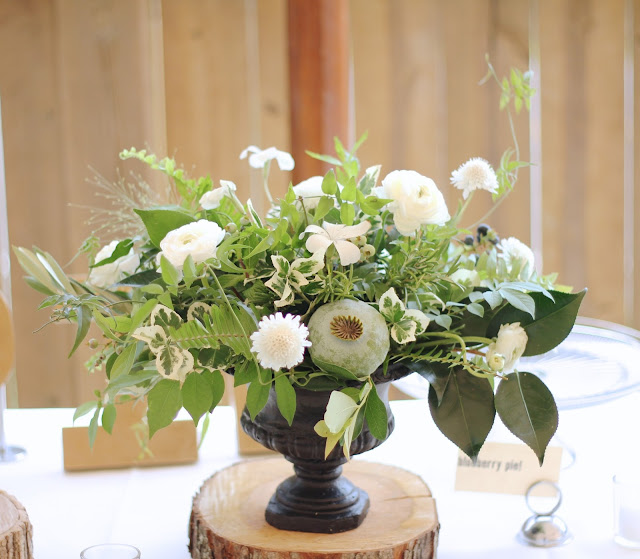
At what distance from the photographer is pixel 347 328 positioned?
0.70 m

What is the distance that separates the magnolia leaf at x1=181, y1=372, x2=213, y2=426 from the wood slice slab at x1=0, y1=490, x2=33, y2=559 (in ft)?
0.91

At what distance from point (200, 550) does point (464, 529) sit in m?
0.34

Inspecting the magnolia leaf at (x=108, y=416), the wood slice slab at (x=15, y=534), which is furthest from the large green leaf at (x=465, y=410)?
the wood slice slab at (x=15, y=534)

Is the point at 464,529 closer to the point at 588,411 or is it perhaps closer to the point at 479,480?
the point at 479,480

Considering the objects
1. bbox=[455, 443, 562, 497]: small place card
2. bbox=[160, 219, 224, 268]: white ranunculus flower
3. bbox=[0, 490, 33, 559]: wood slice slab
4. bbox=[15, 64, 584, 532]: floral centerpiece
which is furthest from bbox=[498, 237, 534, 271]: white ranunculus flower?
bbox=[0, 490, 33, 559]: wood slice slab

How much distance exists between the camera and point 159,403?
28.0 inches

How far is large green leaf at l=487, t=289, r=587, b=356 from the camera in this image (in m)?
0.79

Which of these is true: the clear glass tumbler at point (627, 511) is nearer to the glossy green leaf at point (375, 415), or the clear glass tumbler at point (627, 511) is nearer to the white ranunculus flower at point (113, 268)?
the glossy green leaf at point (375, 415)

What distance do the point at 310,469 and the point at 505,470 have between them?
29 centimetres

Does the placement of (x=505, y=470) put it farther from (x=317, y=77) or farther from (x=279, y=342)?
(x=317, y=77)

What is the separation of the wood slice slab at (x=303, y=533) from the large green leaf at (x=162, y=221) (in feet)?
1.15

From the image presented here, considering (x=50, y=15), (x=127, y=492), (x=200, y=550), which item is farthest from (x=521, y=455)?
(x=50, y=15)

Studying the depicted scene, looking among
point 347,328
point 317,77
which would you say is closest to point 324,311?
point 347,328

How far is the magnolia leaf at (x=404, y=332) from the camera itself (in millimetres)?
728
